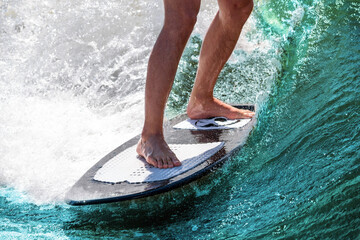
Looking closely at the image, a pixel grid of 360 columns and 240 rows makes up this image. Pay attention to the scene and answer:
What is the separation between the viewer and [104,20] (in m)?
5.34

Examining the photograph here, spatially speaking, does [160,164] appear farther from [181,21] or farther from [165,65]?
[181,21]

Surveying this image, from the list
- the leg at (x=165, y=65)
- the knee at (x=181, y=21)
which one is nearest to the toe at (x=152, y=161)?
the leg at (x=165, y=65)

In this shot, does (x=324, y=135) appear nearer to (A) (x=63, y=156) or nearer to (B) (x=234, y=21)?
(B) (x=234, y=21)

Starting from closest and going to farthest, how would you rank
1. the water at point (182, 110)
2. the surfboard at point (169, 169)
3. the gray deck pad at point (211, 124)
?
the water at point (182, 110) < the surfboard at point (169, 169) < the gray deck pad at point (211, 124)

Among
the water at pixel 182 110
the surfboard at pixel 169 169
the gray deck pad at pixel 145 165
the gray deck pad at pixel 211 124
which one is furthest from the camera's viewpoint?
the gray deck pad at pixel 211 124

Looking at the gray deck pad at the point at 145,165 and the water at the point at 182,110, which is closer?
the water at the point at 182,110

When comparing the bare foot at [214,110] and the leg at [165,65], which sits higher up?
the leg at [165,65]

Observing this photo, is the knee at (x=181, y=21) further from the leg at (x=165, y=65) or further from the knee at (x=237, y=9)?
the knee at (x=237, y=9)

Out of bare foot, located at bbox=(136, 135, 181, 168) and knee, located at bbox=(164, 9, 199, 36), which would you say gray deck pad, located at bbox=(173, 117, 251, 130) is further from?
knee, located at bbox=(164, 9, 199, 36)

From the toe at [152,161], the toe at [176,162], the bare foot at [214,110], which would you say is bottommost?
the toe at [176,162]

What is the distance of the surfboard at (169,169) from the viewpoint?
2402mm

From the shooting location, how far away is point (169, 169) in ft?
8.42

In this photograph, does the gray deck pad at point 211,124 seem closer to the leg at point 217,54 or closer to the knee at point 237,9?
the leg at point 217,54

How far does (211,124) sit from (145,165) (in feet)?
2.02
